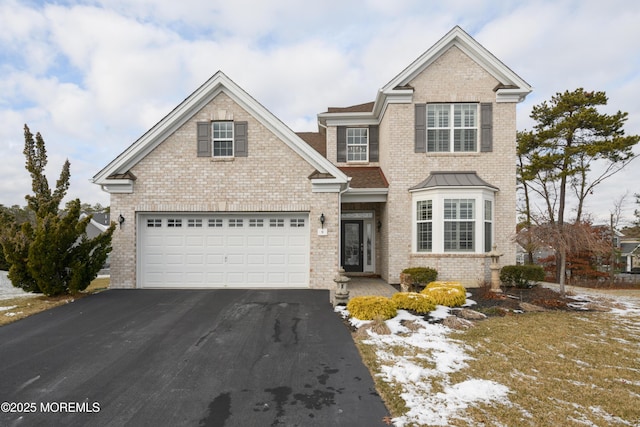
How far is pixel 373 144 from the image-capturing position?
14.9 metres

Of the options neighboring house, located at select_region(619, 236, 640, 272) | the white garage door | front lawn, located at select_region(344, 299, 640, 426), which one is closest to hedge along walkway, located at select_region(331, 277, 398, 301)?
the white garage door

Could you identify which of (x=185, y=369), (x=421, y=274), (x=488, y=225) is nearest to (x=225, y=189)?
(x=185, y=369)

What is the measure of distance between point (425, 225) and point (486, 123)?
4.69 meters

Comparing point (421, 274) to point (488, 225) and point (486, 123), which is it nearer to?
point (488, 225)

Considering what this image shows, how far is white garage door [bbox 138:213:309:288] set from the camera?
11172mm

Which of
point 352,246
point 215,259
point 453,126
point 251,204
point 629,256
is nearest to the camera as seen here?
point 251,204

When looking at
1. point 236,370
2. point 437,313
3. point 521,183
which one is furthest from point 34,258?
point 521,183

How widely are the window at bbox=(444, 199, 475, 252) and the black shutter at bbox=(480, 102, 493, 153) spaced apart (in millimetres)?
2647

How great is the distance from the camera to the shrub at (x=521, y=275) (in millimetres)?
11312

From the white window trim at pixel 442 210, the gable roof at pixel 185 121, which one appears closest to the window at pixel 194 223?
the gable roof at pixel 185 121

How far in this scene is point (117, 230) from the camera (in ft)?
36.0

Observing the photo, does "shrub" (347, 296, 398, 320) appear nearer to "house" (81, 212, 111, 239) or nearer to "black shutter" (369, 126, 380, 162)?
"black shutter" (369, 126, 380, 162)

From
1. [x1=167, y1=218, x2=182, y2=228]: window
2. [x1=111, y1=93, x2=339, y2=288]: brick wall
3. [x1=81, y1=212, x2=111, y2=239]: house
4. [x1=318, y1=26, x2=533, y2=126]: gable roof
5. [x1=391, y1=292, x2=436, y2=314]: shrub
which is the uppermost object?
[x1=318, y1=26, x2=533, y2=126]: gable roof

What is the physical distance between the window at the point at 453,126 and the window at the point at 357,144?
3.17m
